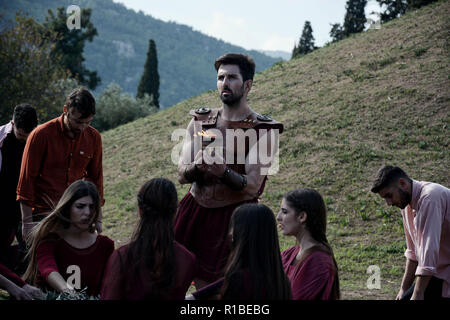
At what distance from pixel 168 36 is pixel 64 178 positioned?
142 m

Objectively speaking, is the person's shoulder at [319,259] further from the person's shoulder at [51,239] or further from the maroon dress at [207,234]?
the person's shoulder at [51,239]

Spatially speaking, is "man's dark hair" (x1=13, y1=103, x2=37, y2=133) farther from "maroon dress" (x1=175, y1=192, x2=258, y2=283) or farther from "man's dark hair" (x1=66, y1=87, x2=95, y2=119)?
"maroon dress" (x1=175, y1=192, x2=258, y2=283)

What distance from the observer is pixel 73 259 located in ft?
13.0

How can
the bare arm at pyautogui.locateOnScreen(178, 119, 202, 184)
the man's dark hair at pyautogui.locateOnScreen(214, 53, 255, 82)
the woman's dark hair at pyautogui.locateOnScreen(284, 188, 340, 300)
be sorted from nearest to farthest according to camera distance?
1. the woman's dark hair at pyautogui.locateOnScreen(284, 188, 340, 300)
2. the bare arm at pyautogui.locateOnScreen(178, 119, 202, 184)
3. the man's dark hair at pyautogui.locateOnScreen(214, 53, 255, 82)

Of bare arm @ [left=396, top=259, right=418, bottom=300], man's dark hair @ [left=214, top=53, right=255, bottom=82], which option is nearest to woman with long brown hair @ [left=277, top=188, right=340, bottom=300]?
→ man's dark hair @ [left=214, top=53, right=255, bottom=82]

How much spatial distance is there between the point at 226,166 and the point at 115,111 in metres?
23.7

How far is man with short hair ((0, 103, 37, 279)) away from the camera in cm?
518

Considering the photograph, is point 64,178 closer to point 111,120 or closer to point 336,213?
point 336,213

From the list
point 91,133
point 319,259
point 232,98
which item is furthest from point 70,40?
point 319,259

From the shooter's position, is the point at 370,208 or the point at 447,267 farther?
the point at 370,208

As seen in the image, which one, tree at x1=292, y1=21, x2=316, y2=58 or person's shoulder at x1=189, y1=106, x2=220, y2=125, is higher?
tree at x1=292, y1=21, x2=316, y2=58

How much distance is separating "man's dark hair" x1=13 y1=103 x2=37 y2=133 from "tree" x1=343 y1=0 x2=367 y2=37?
1088 inches
